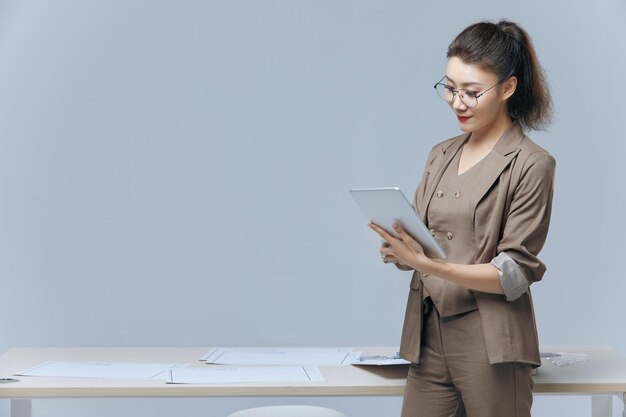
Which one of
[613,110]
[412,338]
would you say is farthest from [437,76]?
[412,338]

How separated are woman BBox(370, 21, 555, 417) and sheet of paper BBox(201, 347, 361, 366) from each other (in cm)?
48

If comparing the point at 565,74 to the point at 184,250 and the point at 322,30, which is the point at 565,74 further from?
the point at 184,250

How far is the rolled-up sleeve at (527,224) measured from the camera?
2.09m

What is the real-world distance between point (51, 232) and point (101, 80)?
643 millimetres

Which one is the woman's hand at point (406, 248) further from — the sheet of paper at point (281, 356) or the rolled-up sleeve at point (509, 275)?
the sheet of paper at point (281, 356)

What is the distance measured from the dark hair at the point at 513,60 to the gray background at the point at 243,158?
1.71 metres

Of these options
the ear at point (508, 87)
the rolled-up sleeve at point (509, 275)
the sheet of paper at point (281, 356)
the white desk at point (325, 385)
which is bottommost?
the white desk at point (325, 385)

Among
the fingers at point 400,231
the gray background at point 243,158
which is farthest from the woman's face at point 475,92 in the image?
the gray background at point 243,158

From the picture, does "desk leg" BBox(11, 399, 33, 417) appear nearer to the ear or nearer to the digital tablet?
the digital tablet

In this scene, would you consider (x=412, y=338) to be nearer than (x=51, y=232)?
Yes

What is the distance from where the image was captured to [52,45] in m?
3.93

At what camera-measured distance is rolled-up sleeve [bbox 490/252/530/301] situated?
2.07 m

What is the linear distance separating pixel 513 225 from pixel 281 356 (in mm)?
950

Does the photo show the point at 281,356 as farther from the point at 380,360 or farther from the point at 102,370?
the point at 102,370
